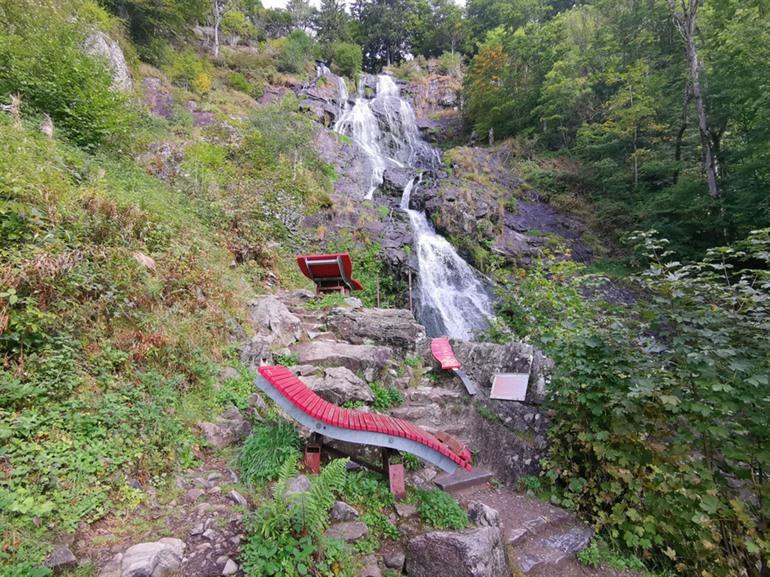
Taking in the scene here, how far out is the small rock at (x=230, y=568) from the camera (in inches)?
79.7

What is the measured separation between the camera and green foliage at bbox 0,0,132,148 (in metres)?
6.85

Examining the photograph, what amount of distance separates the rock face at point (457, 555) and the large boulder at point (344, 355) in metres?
2.51

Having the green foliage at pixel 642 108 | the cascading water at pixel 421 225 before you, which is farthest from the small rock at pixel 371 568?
the green foliage at pixel 642 108

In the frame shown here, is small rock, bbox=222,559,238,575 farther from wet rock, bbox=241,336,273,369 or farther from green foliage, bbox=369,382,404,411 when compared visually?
wet rock, bbox=241,336,273,369

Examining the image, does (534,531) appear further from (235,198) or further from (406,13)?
(406,13)

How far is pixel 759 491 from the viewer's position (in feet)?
8.16

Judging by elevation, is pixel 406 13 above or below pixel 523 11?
above

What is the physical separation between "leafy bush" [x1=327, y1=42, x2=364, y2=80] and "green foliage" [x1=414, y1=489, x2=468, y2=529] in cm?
3040

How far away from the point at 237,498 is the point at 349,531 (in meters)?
0.84

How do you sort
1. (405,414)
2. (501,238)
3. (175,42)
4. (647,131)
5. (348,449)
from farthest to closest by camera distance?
(175,42) < (647,131) < (501,238) < (405,414) < (348,449)

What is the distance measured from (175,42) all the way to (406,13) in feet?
84.3

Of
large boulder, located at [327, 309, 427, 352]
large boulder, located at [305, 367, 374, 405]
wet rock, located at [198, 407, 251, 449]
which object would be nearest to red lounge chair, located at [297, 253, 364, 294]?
large boulder, located at [327, 309, 427, 352]

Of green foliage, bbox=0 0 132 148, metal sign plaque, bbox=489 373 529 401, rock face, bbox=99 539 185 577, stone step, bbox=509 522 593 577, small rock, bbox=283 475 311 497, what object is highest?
green foliage, bbox=0 0 132 148

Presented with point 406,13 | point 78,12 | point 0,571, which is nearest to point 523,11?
point 406,13
